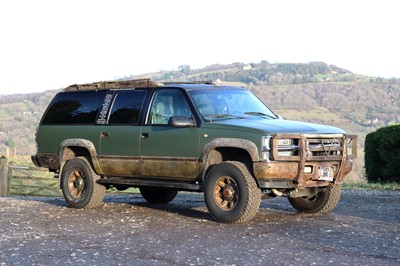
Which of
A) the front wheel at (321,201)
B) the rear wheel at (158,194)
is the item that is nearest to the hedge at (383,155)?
the rear wheel at (158,194)

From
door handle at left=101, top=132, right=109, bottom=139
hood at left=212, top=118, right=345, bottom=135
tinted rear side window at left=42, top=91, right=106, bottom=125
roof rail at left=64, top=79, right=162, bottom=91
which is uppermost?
roof rail at left=64, top=79, right=162, bottom=91

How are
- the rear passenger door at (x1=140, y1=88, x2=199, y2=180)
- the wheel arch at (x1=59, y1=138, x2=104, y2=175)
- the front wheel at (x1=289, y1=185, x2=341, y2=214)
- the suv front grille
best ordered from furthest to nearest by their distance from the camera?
the wheel arch at (x1=59, y1=138, x2=104, y2=175) → the front wheel at (x1=289, y1=185, x2=341, y2=214) → the rear passenger door at (x1=140, y1=88, x2=199, y2=180) → the suv front grille

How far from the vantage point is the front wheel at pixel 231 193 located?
31.2 feet

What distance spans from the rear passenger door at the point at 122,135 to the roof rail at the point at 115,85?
136 millimetres

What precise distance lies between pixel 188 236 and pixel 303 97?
9589cm

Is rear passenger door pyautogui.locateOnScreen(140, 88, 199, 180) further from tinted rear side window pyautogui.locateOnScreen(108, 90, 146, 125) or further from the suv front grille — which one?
the suv front grille

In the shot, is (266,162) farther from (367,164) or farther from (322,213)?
(367,164)

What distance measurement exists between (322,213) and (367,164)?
9.28 meters

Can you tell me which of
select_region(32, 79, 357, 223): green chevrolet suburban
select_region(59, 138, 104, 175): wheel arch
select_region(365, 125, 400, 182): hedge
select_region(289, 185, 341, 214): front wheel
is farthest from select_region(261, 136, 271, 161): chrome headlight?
select_region(365, 125, 400, 182): hedge

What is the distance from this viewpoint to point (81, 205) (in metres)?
11.6

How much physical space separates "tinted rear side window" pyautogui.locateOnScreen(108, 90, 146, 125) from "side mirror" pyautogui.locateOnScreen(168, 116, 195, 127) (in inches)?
41.8

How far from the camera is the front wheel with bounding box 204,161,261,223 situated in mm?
9500

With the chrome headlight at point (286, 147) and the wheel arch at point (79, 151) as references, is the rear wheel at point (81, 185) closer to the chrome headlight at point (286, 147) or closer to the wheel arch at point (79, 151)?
the wheel arch at point (79, 151)

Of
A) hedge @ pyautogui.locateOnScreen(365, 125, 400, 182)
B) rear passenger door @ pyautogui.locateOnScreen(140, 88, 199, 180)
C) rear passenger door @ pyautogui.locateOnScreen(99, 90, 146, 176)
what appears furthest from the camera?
hedge @ pyautogui.locateOnScreen(365, 125, 400, 182)
